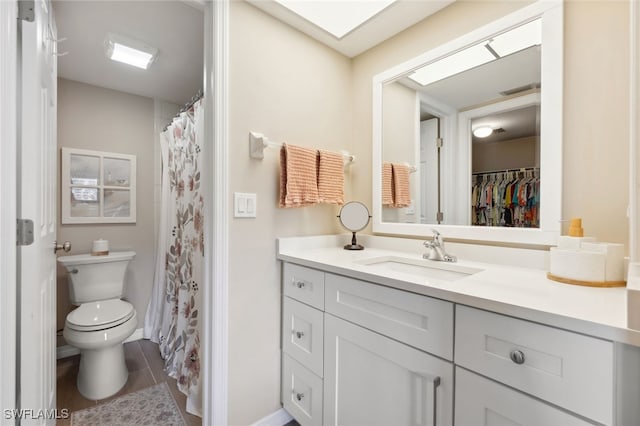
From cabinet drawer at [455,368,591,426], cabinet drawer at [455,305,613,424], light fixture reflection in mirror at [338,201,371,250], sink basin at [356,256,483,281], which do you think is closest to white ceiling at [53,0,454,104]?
light fixture reflection in mirror at [338,201,371,250]

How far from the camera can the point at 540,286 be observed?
84cm

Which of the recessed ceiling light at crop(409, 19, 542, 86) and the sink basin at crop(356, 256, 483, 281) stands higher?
the recessed ceiling light at crop(409, 19, 542, 86)

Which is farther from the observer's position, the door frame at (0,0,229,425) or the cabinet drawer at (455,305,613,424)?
the door frame at (0,0,229,425)

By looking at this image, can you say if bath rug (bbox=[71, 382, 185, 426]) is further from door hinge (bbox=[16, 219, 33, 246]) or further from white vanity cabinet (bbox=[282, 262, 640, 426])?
door hinge (bbox=[16, 219, 33, 246])

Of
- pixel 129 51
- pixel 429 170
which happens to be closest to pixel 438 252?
pixel 429 170

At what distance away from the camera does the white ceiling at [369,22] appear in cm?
138

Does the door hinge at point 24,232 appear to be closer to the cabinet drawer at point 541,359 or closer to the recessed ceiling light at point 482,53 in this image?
the cabinet drawer at point 541,359

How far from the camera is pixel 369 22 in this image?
1.50 m

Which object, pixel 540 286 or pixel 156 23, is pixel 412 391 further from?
pixel 156 23

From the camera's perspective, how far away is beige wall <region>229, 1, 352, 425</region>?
1.32 metres

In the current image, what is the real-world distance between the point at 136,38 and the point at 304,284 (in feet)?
5.87

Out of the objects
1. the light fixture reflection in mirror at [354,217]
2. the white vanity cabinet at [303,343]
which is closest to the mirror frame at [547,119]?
the light fixture reflection in mirror at [354,217]

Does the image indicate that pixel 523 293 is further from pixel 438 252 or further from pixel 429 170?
pixel 429 170

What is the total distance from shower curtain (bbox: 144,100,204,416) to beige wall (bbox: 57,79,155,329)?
8.4 inches
